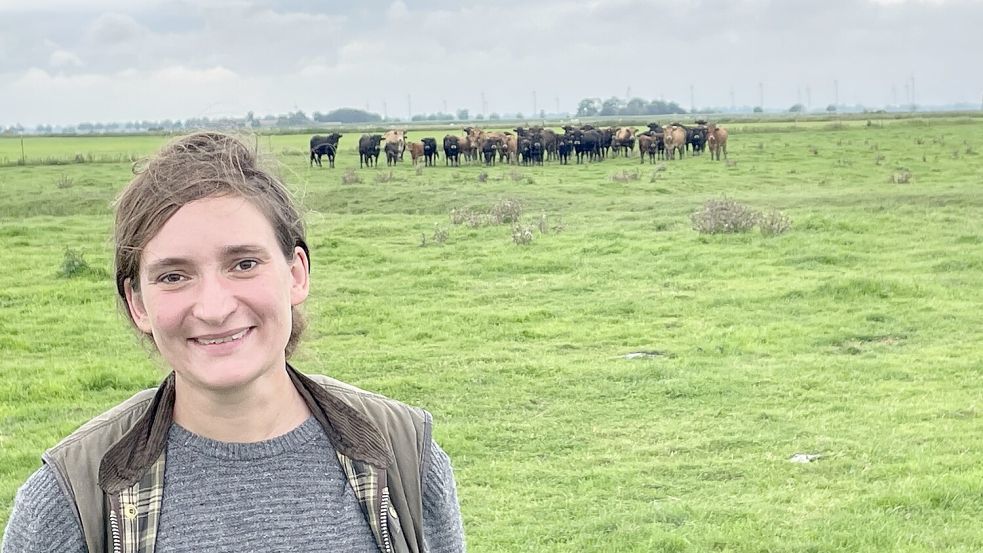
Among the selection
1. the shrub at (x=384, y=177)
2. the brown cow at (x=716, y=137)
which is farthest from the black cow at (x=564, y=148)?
the shrub at (x=384, y=177)

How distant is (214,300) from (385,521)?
0.47 meters

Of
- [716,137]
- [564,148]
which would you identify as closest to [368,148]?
[564,148]

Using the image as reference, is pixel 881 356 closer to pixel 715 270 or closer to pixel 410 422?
pixel 715 270

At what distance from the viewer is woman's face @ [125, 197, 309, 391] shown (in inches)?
73.7

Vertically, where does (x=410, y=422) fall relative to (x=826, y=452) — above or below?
above

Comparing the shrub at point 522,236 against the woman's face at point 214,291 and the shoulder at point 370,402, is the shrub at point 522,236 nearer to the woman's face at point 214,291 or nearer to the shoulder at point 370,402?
the shoulder at point 370,402

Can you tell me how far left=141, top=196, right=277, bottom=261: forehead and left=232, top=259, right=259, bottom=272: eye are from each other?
0.12 ft

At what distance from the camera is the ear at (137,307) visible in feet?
6.51

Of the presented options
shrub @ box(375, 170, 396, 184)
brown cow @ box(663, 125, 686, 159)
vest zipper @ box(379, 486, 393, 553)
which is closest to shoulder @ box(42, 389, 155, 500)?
vest zipper @ box(379, 486, 393, 553)

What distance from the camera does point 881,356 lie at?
30.3 feet

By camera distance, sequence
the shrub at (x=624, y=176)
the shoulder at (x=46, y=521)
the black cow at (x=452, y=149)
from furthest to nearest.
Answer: the black cow at (x=452, y=149)
the shrub at (x=624, y=176)
the shoulder at (x=46, y=521)

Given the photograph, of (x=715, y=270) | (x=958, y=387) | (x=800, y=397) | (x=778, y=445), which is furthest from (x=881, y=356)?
(x=715, y=270)

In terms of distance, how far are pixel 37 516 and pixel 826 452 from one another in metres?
5.83

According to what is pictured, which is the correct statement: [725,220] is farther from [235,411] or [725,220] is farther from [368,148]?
[368,148]
